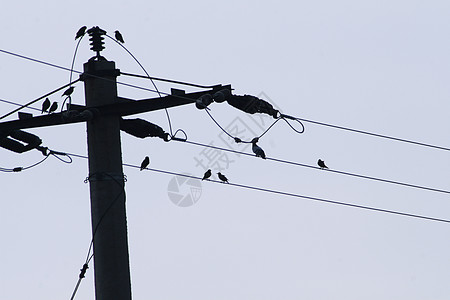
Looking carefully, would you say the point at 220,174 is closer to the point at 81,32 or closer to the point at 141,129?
the point at 141,129

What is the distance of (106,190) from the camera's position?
12.0m

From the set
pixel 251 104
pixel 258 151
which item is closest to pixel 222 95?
pixel 251 104

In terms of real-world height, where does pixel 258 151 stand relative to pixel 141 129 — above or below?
below

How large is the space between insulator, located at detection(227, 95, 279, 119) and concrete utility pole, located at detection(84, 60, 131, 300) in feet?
5.14

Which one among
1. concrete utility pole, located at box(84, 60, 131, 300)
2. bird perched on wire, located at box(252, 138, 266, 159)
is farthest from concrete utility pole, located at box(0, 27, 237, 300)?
bird perched on wire, located at box(252, 138, 266, 159)

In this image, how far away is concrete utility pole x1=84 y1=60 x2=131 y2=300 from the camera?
11.8 metres

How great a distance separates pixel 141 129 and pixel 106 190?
1378 millimetres

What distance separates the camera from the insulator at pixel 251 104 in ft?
41.7

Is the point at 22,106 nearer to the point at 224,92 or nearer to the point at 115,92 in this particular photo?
the point at 115,92

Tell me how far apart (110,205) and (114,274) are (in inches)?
33.2

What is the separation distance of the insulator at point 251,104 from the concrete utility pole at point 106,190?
1.57m

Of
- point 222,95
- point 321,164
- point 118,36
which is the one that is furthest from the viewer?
point 321,164

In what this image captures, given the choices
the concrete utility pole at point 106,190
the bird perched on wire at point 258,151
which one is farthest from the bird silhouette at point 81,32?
the bird perched on wire at point 258,151

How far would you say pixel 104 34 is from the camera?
12797mm
